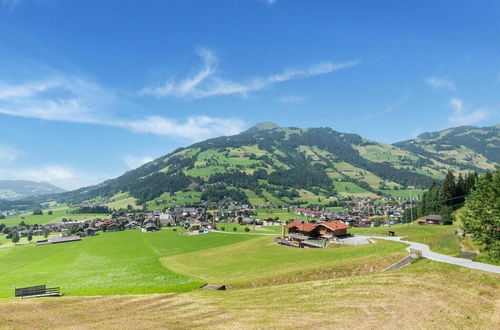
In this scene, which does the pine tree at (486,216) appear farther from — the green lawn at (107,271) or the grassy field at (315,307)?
the green lawn at (107,271)

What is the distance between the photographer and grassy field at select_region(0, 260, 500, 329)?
25906 millimetres

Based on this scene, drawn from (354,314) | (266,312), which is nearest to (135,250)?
(266,312)

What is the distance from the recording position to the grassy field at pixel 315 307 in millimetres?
25906

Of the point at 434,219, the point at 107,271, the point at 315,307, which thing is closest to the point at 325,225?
the point at 434,219

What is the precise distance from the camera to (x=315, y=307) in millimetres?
30594

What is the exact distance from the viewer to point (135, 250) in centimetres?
10544

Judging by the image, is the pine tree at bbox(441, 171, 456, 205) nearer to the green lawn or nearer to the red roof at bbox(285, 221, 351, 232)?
the red roof at bbox(285, 221, 351, 232)

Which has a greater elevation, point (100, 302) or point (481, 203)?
point (481, 203)

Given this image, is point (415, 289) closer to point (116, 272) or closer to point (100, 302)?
point (100, 302)

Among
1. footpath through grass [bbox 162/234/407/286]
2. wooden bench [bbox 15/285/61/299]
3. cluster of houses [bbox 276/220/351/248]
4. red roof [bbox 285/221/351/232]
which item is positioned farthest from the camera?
red roof [bbox 285/221/351/232]

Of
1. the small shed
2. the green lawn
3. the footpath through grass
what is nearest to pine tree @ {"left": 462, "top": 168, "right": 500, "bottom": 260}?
the footpath through grass

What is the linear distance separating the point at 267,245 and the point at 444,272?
57.3 meters

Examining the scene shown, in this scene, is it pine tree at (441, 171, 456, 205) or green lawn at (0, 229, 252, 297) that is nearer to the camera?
green lawn at (0, 229, 252, 297)

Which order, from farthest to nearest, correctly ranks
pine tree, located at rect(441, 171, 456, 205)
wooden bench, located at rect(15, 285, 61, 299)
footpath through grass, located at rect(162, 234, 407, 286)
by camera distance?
pine tree, located at rect(441, 171, 456, 205)
footpath through grass, located at rect(162, 234, 407, 286)
wooden bench, located at rect(15, 285, 61, 299)
